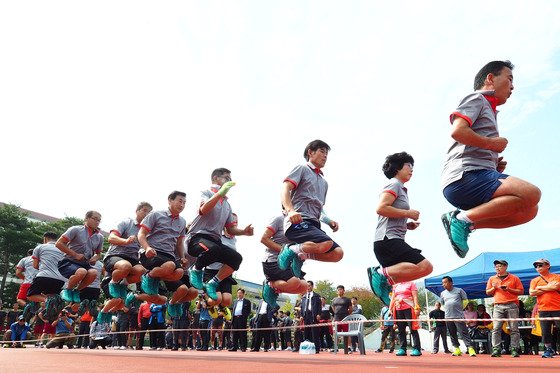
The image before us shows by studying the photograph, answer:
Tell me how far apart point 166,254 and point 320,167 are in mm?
2897

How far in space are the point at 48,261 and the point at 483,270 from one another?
12.0 meters

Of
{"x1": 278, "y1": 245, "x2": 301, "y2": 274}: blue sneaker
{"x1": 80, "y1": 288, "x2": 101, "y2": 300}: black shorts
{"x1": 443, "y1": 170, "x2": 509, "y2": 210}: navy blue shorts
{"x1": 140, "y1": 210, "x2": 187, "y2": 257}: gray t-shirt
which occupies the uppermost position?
{"x1": 140, "y1": 210, "x2": 187, "y2": 257}: gray t-shirt

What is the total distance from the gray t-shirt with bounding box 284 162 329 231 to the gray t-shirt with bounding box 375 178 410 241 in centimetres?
86

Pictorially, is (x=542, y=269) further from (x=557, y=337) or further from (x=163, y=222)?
(x=163, y=222)

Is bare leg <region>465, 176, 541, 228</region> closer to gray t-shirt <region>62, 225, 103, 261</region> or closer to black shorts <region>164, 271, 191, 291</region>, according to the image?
black shorts <region>164, 271, 191, 291</region>

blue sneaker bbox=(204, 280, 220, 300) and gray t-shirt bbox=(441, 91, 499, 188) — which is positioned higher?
gray t-shirt bbox=(441, 91, 499, 188)

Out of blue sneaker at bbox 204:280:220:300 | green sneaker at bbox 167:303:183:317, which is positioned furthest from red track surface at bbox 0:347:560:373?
green sneaker at bbox 167:303:183:317

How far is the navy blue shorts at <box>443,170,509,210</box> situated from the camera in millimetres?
3975

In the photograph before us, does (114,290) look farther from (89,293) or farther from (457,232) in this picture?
(457,232)

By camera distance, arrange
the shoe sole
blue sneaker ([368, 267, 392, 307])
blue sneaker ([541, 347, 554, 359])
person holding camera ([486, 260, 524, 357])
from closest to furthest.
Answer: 1. the shoe sole
2. blue sneaker ([368, 267, 392, 307])
3. blue sneaker ([541, 347, 554, 359])
4. person holding camera ([486, 260, 524, 357])

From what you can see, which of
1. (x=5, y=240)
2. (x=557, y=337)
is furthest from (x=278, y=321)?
(x=5, y=240)

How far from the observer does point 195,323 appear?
16672mm

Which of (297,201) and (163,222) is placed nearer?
(297,201)

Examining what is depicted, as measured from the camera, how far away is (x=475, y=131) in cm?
423
